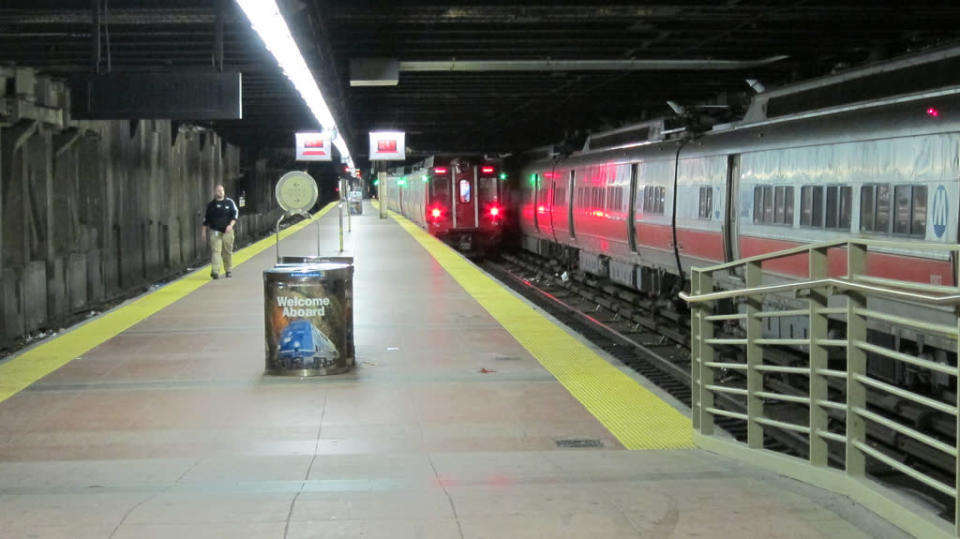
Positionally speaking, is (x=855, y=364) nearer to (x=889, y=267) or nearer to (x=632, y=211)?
(x=889, y=267)

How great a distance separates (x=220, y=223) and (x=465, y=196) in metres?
14.3

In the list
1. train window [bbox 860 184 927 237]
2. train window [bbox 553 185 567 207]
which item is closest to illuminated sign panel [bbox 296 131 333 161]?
train window [bbox 553 185 567 207]

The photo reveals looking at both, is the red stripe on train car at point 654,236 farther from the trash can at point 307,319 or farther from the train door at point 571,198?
the trash can at point 307,319

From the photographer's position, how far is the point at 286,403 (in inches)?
328

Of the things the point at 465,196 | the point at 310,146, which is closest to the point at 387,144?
the point at 310,146

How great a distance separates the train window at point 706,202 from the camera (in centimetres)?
1448

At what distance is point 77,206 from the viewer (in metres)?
17.9

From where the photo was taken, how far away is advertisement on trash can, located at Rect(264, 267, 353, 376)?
9.17 meters

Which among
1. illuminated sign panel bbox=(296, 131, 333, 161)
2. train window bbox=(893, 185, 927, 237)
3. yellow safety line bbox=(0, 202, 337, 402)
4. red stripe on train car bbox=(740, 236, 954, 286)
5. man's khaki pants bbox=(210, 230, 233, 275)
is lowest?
yellow safety line bbox=(0, 202, 337, 402)

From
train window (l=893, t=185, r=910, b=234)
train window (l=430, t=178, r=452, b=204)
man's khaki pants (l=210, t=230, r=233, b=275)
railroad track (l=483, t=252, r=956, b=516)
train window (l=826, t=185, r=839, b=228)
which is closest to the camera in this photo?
railroad track (l=483, t=252, r=956, b=516)

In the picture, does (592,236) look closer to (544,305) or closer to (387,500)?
(544,305)

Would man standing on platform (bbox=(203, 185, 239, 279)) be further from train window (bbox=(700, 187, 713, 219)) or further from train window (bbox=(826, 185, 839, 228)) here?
train window (bbox=(826, 185, 839, 228))

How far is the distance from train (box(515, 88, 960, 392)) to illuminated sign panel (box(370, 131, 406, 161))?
15885 millimetres

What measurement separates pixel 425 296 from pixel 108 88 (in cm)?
549
